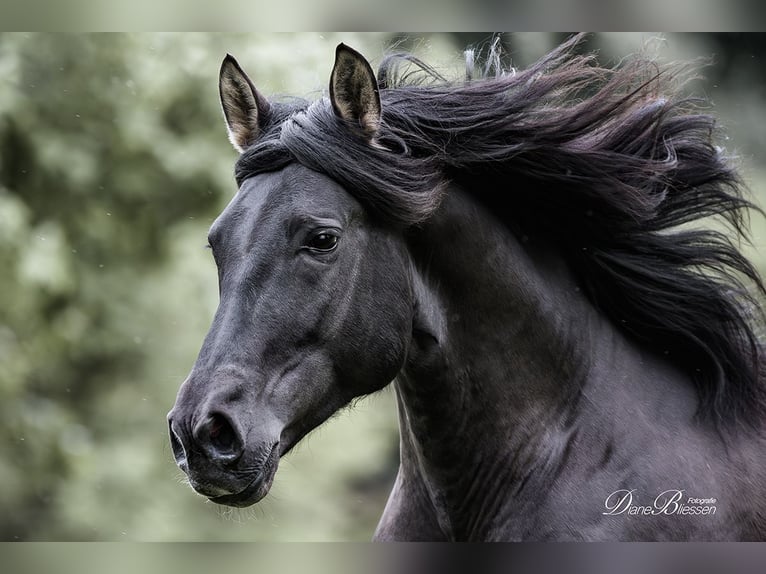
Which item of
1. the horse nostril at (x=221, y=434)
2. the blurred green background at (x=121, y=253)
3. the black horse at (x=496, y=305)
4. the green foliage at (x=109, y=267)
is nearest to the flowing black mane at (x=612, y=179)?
the black horse at (x=496, y=305)

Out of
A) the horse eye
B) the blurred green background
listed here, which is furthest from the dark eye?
the blurred green background

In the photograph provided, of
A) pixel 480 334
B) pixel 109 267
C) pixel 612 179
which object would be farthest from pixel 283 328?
pixel 109 267

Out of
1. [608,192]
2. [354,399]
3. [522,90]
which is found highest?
[522,90]

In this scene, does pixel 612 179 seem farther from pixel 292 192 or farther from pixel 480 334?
pixel 292 192

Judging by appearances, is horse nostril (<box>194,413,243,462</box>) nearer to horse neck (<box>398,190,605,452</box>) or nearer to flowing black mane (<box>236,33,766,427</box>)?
horse neck (<box>398,190,605,452</box>)

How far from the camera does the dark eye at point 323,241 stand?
2537mm

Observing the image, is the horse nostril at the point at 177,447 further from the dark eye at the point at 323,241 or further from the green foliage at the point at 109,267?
the green foliage at the point at 109,267

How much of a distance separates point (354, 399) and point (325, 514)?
6.83 meters

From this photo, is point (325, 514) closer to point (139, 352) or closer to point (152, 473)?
point (152, 473)

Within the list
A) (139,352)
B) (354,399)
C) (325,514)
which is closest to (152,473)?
(139,352)

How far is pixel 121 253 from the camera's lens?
9023 mm

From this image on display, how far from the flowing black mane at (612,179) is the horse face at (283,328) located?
0.25 m

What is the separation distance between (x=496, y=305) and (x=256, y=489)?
0.88 m

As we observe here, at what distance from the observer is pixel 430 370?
275 cm
